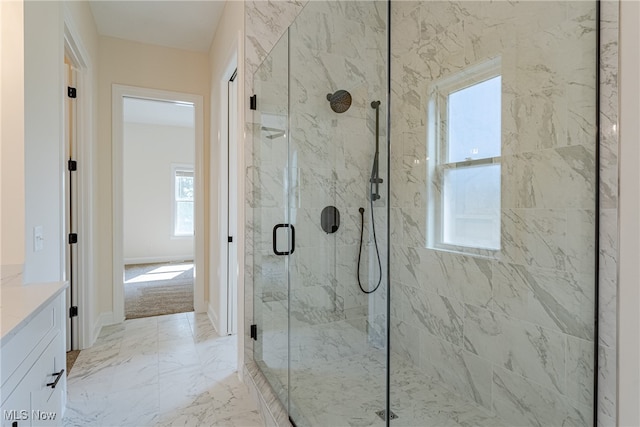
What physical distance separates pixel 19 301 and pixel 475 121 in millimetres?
2256

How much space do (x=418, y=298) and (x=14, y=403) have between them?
201 centimetres

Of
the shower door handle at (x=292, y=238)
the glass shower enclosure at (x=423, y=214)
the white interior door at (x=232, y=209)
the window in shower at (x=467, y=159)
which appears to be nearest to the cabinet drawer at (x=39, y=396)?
the glass shower enclosure at (x=423, y=214)

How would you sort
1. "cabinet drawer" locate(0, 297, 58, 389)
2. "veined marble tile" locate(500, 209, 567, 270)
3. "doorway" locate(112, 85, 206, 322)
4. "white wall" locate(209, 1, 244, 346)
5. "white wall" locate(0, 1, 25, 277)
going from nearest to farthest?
"cabinet drawer" locate(0, 297, 58, 389), "veined marble tile" locate(500, 209, 567, 270), "white wall" locate(0, 1, 25, 277), "white wall" locate(209, 1, 244, 346), "doorway" locate(112, 85, 206, 322)

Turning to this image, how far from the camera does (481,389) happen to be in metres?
1.91

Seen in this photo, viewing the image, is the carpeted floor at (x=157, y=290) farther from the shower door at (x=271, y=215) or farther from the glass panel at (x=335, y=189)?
the glass panel at (x=335, y=189)

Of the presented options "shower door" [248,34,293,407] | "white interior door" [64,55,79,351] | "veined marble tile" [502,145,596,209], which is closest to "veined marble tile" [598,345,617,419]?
"veined marble tile" [502,145,596,209]

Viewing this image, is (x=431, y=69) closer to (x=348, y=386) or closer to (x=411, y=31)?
(x=411, y=31)

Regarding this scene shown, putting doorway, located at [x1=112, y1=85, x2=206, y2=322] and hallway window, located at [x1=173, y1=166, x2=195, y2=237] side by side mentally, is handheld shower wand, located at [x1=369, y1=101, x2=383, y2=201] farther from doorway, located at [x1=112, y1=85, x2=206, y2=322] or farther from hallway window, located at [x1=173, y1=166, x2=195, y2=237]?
hallway window, located at [x1=173, y1=166, x2=195, y2=237]

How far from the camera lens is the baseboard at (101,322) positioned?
303cm

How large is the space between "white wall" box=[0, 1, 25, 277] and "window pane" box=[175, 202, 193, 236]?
19.4ft

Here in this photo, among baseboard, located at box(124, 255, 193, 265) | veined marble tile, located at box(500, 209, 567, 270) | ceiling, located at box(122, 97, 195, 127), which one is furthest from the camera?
baseboard, located at box(124, 255, 193, 265)

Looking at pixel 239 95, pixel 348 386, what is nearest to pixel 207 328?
pixel 348 386

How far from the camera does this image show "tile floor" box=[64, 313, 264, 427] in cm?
192

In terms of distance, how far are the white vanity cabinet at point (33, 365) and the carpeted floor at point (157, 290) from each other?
2.39m
